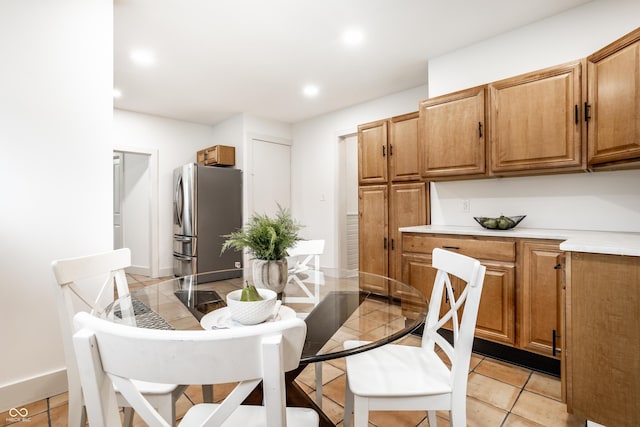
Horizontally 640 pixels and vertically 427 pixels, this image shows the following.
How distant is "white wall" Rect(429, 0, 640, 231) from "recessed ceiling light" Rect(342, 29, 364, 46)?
841mm

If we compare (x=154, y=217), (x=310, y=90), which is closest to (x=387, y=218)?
(x=310, y=90)

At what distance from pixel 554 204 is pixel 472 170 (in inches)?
25.7

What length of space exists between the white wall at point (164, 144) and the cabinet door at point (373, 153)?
314cm

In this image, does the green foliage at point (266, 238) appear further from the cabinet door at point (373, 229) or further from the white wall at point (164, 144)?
the white wall at point (164, 144)

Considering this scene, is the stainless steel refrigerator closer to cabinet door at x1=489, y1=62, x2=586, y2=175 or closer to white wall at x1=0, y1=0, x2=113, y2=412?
white wall at x1=0, y1=0, x2=113, y2=412

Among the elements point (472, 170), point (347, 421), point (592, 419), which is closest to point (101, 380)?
point (347, 421)

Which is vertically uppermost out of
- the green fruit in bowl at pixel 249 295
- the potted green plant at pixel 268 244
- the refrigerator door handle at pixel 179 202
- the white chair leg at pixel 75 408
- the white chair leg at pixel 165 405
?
the refrigerator door handle at pixel 179 202

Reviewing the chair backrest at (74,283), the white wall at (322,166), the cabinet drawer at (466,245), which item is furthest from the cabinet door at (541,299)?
the white wall at (322,166)

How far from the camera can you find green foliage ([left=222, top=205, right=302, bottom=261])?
1.39m

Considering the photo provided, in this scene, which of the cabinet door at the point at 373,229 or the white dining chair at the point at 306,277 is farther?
the cabinet door at the point at 373,229

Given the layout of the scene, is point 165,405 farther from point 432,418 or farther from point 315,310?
point 432,418

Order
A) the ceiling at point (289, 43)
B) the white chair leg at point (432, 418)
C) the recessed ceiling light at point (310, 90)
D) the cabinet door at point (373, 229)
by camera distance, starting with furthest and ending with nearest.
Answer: the recessed ceiling light at point (310, 90) < the cabinet door at point (373, 229) < the ceiling at point (289, 43) < the white chair leg at point (432, 418)

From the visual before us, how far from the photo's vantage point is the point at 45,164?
1.86 m

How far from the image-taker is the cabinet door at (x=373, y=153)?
138 inches
